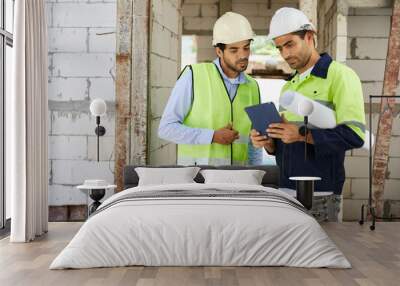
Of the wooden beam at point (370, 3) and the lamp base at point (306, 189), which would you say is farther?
the wooden beam at point (370, 3)

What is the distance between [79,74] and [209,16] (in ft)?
9.30

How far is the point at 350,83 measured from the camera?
6.25m

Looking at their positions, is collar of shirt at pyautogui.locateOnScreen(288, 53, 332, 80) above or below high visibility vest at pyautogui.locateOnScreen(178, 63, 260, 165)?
above

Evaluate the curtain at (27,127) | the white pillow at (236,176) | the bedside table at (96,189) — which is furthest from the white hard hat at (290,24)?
the curtain at (27,127)

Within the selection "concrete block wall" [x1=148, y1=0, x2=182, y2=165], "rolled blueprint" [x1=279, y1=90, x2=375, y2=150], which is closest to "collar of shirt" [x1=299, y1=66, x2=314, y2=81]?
"rolled blueprint" [x1=279, y1=90, x2=375, y2=150]

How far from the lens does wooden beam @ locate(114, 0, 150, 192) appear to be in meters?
6.36

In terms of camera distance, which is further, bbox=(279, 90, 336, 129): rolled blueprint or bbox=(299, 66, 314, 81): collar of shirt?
bbox=(299, 66, 314, 81): collar of shirt

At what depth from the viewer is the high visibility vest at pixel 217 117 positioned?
20.4 ft

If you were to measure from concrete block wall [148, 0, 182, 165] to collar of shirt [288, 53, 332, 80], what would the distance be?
137cm

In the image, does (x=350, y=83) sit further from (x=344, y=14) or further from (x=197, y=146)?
(x=197, y=146)

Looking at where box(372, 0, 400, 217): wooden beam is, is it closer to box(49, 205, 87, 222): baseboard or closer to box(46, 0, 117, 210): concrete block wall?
box(46, 0, 117, 210): concrete block wall

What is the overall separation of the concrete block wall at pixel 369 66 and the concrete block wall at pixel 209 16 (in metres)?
1.78

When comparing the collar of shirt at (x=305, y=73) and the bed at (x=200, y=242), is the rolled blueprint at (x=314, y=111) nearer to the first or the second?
the collar of shirt at (x=305, y=73)

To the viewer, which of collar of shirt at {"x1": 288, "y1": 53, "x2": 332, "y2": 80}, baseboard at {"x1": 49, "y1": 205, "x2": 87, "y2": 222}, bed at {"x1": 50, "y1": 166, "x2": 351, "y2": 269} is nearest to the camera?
bed at {"x1": 50, "y1": 166, "x2": 351, "y2": 269}
